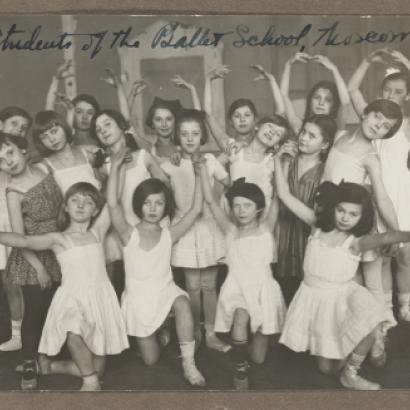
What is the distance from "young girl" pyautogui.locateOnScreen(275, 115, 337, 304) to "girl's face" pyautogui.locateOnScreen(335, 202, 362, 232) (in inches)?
2.5

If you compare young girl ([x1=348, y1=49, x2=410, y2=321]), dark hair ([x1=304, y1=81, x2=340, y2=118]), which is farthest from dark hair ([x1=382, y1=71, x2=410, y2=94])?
dark hair ([x1=304, y1=81, x2=340, y2=118])

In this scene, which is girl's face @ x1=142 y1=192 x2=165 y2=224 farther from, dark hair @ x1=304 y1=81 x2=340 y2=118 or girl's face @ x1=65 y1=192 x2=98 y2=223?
dark hair @ x1=304 y1=81 x2=340 y2=118

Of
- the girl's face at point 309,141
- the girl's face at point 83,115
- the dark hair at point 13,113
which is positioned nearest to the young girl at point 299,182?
the girl's face at point 309,141

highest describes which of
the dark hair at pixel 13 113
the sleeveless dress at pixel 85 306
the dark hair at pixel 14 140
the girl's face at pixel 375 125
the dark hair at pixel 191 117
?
the dark hair at pixel 13 113

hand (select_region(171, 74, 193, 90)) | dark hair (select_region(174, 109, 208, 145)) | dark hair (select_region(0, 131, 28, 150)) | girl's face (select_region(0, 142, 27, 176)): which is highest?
hand (select_region(171, 74, 193, 90))

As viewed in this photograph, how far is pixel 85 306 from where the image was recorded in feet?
4.46

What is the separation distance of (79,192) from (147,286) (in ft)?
0.86

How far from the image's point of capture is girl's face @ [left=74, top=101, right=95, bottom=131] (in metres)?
1.34

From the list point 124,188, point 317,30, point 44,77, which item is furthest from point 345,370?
point 44,77

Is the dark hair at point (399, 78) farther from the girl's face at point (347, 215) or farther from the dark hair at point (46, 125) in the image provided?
the dark hair at point (46, 125)

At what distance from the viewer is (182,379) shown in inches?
54.8

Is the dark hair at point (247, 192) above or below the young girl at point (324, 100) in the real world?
below

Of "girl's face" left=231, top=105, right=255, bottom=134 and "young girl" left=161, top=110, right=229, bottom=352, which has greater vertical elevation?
"girl's face" left=231, top=105, right=255, bottom=134

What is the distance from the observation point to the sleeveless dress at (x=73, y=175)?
134 centimetres
